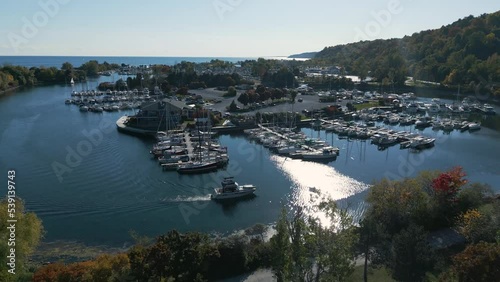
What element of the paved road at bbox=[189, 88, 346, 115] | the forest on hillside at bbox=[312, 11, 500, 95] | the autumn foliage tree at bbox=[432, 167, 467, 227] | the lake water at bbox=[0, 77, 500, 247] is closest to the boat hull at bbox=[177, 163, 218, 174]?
the lake water at bbox=[0, 77, 500, 247]

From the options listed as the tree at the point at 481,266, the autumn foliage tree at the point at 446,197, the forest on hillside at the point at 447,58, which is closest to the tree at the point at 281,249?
the tree at the point at 481,266

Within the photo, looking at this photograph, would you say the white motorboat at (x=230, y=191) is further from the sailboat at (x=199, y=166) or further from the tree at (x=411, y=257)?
the tree at (x=411, y=257)

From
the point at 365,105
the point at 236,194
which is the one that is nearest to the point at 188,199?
the point at 236,194

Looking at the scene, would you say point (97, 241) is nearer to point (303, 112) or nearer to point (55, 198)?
point (55, 198)

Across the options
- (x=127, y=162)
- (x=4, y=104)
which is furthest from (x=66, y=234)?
(x=4, y=104)

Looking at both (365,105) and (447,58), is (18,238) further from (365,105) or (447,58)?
(447,58)

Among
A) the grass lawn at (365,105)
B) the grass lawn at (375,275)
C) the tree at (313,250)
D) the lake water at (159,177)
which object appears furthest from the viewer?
the grass lawn at (365,105)
